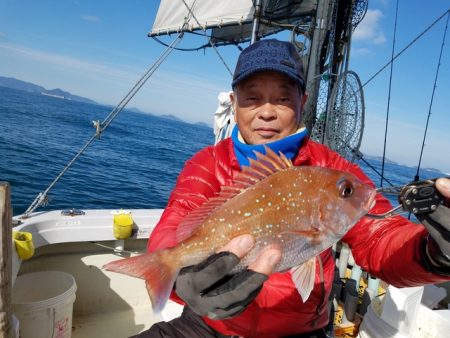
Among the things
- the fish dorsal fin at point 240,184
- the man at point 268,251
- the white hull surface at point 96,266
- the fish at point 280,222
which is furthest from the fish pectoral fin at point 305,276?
the white hull surface at point 96,266

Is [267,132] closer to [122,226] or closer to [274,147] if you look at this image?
[274,147]

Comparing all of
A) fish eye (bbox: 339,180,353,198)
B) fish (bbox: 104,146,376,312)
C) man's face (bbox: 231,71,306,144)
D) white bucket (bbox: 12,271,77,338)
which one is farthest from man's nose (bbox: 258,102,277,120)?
white bucket (bbox: 12,271,77,338)

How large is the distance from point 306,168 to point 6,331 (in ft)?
8.89

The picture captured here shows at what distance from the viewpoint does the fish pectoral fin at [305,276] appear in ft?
6.61

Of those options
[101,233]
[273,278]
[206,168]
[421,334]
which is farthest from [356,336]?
[101,233]

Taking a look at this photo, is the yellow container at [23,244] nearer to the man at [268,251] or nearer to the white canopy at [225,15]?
the man at [268,251]

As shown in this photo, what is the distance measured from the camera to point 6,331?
102 inches

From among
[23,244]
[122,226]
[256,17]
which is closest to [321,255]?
[122,226]

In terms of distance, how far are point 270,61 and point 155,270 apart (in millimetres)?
1666

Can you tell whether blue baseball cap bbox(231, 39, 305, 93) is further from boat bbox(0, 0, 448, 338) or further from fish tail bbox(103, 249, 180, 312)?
boat bbox(0, 0, 448, 338)

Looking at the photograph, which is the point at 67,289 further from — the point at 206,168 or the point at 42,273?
the point at 206,168

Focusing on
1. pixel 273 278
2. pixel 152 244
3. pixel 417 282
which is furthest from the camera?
pixel 273 278

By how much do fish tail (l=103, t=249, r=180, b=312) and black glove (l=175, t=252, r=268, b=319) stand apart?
0.21ft

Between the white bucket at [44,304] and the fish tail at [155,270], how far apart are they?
96.1 inches
